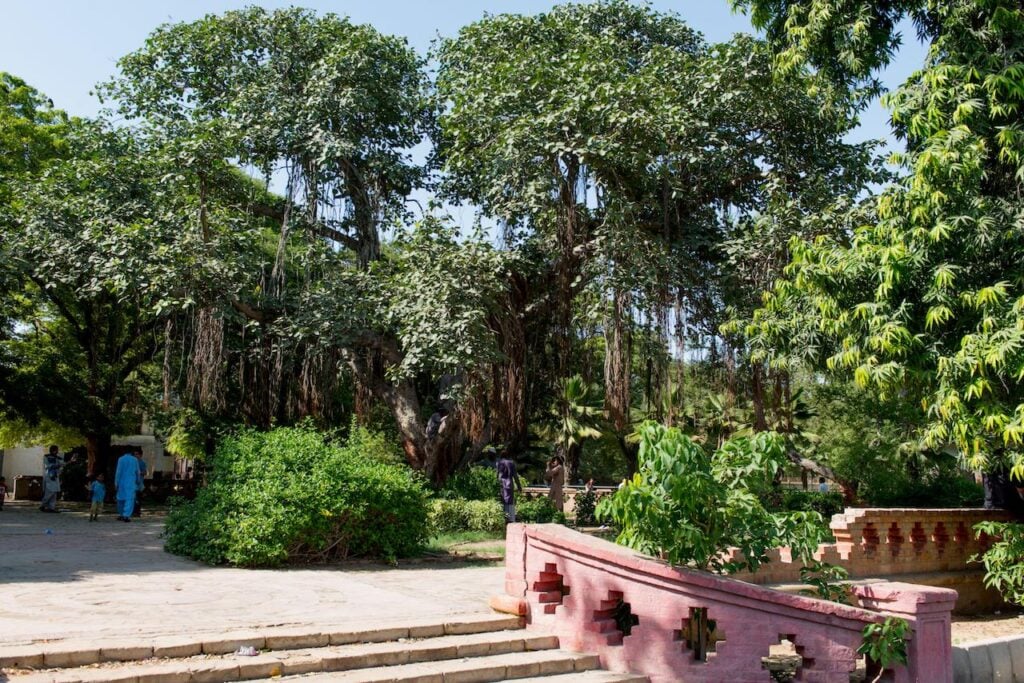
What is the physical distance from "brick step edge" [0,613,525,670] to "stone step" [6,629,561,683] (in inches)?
1.9

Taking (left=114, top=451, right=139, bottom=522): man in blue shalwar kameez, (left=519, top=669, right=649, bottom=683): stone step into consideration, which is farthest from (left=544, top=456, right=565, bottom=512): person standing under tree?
(left=519, top=669, right=649, bottom=683): stone step

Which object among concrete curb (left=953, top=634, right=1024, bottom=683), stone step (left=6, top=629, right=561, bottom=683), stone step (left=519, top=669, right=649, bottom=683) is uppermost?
stone step (left=6, top=629, right=561, bottom=683)

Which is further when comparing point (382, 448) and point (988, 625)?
point (382, 448)

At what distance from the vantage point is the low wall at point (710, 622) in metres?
6.42

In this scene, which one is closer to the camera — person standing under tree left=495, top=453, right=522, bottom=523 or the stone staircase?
the stone staircase

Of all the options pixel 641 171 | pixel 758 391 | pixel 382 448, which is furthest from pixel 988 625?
pixel 382 448

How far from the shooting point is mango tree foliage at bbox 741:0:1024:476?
9.34 metres

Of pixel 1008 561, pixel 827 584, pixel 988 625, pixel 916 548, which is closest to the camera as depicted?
pixel 827 584

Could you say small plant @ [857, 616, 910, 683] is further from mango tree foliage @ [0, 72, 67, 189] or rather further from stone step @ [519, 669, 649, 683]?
mango tree foliage @ [0, 72, 67, 189]

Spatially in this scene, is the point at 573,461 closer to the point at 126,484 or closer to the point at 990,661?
the point at 126,484

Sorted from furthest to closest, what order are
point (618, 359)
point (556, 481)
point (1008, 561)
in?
1. point (556, 481)
2. point (618, 359)
3. point (1008, 561)

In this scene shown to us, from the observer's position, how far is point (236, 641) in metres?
6.17

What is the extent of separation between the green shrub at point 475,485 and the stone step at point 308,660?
9673 mm

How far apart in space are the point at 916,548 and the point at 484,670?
7607 mm
